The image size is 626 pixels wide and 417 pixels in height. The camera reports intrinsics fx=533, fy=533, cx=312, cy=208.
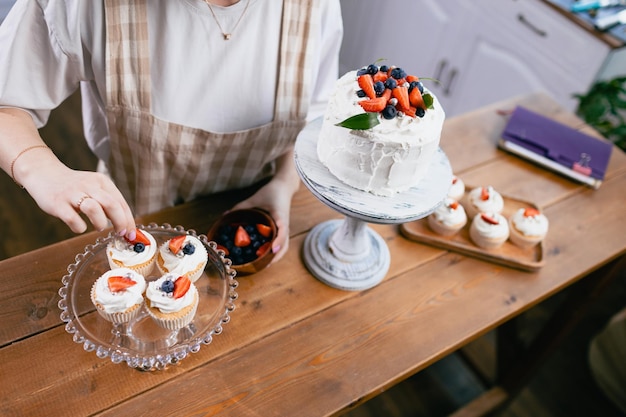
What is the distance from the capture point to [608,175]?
174 cm

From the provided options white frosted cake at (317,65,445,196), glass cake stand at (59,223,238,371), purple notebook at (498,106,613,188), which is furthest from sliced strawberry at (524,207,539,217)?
glass cake stand at (59,223,238,371)

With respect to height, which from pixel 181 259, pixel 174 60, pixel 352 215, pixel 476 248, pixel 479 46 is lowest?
pixel 479 46

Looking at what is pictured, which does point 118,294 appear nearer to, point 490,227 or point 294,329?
point 294,329

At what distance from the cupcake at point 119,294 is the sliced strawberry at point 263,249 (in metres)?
0.27

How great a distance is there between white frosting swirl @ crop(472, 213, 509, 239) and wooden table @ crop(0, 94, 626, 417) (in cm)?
8

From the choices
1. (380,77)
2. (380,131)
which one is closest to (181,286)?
(380,131)

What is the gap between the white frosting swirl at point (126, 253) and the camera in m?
1.00

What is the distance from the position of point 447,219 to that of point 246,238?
0.53m

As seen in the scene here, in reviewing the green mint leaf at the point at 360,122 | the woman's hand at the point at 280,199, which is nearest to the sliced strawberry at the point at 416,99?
the green mint leaf at the point at 360,122

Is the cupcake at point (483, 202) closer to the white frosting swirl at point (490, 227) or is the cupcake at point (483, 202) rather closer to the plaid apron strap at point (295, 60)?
the white frosting swirl at point (490, 227)

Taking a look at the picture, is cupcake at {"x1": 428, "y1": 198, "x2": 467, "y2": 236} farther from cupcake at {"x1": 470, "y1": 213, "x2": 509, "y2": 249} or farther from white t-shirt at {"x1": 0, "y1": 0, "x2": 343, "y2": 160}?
white t-shirt at {"x1": 0, "y1": 0, "x2": 343, "y2": 160}

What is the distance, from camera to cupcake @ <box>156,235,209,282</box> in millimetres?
1015

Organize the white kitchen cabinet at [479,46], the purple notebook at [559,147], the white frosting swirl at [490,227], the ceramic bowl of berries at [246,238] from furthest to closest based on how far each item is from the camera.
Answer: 1. the white kitchen cabinet at [479,46]
2. the purple notebook at [559,147]
3. the white frosting swirl at [490,227]
4. the ceramic bowl of berries at [246,238]

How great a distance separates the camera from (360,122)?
3.20 ft
